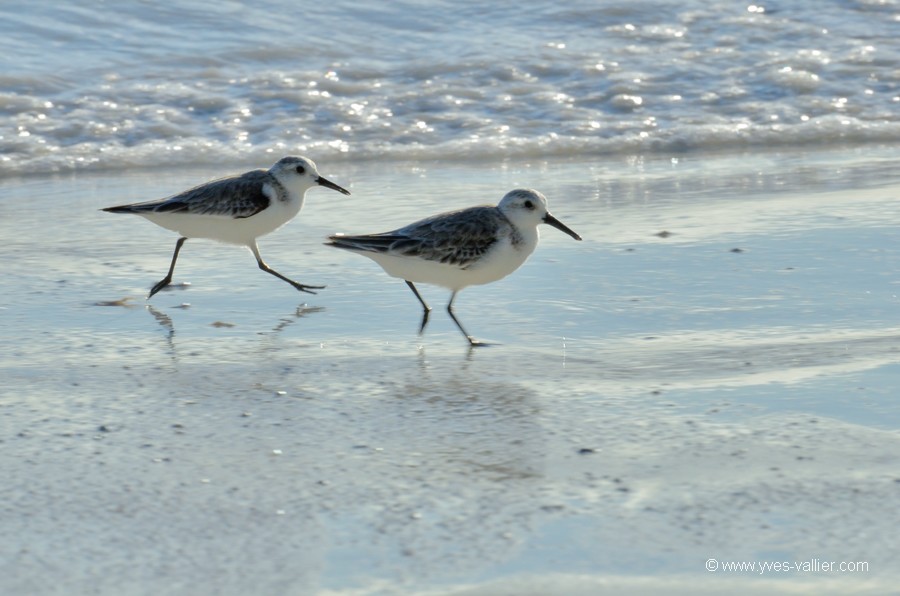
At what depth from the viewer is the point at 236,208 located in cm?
594

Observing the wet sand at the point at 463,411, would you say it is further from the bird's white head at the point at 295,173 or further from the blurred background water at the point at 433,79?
the blurred background water at the point at 433,79

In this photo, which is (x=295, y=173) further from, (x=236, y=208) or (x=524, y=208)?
(x=524, y=208)

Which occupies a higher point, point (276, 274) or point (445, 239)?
point (445, 239)

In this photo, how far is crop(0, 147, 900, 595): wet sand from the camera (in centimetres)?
295

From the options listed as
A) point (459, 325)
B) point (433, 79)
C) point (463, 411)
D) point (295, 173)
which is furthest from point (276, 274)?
point (433, 79)

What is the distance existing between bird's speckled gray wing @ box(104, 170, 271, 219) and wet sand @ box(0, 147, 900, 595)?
281 millimetres

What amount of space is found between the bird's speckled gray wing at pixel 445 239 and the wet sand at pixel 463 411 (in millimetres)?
270

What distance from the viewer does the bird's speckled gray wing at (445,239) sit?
5.10 m

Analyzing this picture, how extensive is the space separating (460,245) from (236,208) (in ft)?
4.24

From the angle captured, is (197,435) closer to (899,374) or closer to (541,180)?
(899,374)

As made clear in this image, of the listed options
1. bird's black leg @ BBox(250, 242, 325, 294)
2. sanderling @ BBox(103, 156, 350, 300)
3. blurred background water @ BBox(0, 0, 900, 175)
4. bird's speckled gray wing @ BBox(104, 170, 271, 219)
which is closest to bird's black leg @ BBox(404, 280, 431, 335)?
bird's black leg @ BBox(250, 242, 325, 294)

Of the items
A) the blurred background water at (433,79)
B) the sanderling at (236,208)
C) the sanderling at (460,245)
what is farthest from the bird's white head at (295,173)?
the blurred background water at (433,79)
